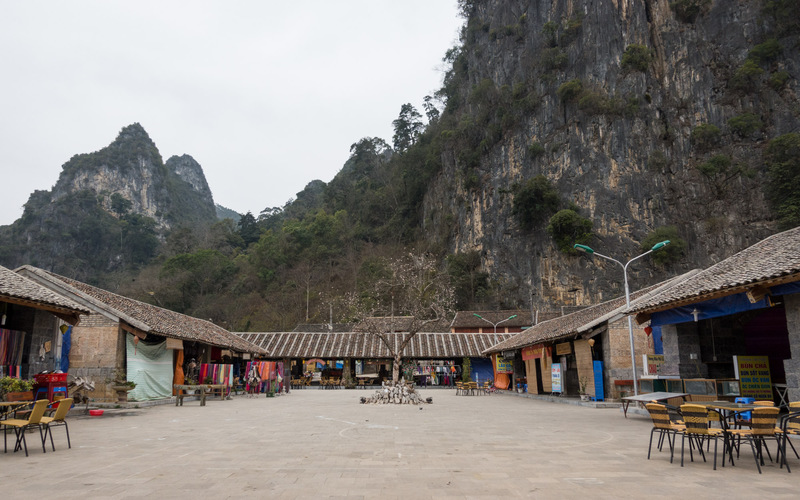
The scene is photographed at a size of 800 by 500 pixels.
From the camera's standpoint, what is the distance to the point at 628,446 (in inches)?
333

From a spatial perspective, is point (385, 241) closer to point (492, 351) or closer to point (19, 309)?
point (492, 351)

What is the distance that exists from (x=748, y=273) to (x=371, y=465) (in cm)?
843

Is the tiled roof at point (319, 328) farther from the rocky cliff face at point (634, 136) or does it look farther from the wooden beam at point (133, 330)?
the wooden beam at point (133, 330)

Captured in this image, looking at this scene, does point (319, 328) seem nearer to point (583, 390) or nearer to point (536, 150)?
point (536, 150)

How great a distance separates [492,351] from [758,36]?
3981 centimetres

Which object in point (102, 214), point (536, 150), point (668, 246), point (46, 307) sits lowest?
point (46, 307)

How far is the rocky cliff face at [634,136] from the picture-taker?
43406 mm

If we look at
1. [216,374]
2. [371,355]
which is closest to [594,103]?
[371,355]

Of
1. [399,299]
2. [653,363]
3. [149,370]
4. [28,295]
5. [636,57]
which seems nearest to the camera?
[28,295]

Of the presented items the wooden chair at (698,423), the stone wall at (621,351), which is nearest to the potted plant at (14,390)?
the wooden chair at (698,423)

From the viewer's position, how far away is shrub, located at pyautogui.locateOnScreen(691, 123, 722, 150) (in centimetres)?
4456

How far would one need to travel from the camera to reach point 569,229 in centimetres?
4591

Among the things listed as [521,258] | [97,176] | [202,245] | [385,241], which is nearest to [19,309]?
[521,258]

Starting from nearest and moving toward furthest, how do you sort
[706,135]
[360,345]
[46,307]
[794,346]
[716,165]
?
[794,346], [46,307], [360,345], [716,165], [706,135]
